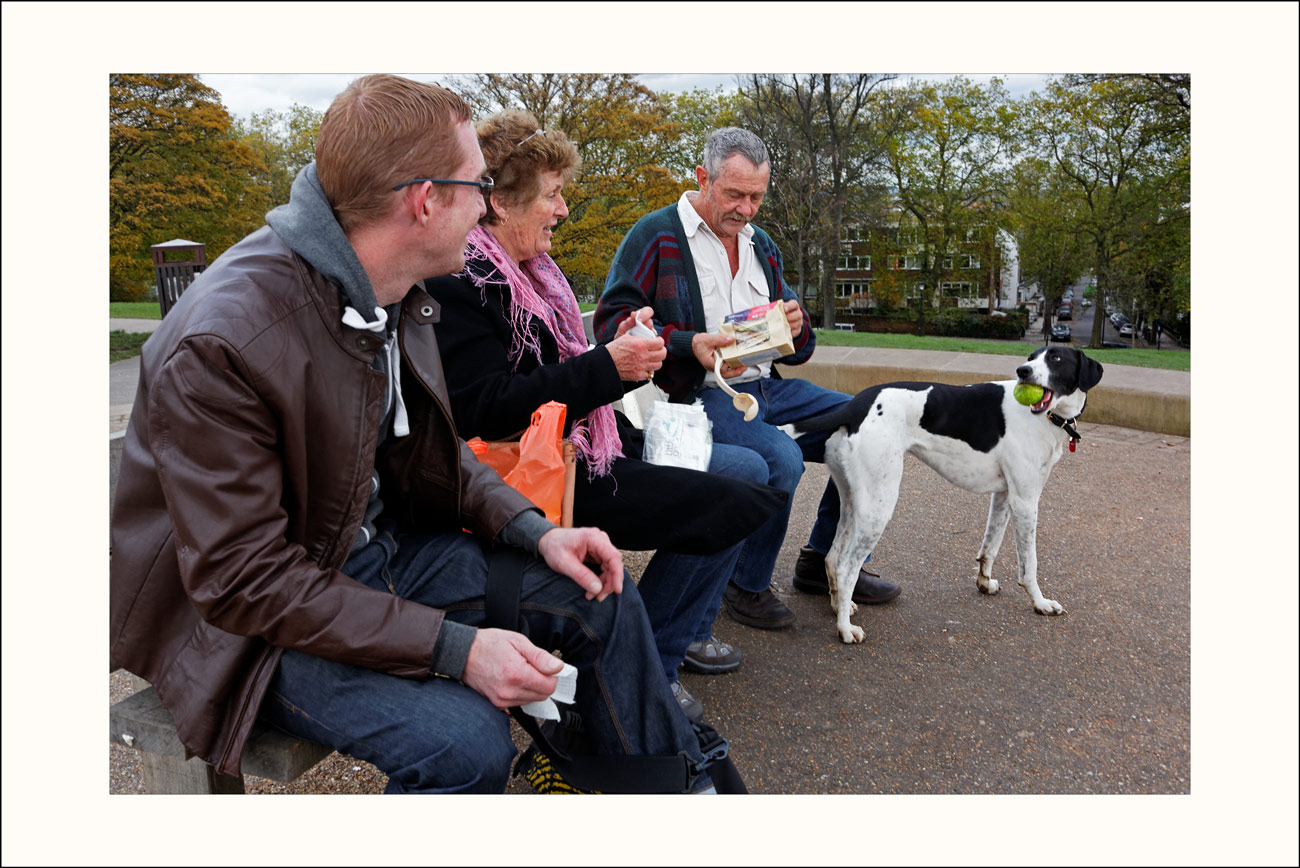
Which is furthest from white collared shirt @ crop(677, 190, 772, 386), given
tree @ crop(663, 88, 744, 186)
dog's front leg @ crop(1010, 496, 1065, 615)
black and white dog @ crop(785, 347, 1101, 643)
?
tree @ crop(663, 88, 744, 186)

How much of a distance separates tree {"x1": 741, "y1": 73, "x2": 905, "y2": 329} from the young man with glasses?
71.3ft

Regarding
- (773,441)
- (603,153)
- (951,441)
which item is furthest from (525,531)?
(603,153)

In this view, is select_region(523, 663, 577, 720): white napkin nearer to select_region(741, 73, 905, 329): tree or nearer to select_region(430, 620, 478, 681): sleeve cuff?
select_region(430, 620, 478, 681): sleeve cuff

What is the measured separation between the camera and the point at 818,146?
25.4 metres

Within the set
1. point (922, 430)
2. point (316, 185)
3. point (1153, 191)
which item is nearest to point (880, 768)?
point (922, 430)

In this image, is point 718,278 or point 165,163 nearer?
point 718,278

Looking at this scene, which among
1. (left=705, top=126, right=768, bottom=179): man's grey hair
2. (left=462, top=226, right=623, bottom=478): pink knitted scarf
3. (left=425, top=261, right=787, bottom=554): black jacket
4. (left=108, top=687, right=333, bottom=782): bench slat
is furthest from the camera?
(left=705, top=126, right=768, bottom=179): man's grey hair

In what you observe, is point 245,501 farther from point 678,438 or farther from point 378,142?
point 678,438

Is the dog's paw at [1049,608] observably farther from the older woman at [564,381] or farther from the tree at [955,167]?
the tree at [955,167]

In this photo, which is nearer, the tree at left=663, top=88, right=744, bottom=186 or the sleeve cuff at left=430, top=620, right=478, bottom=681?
the sleeve cuff at left=430, top=620, right=478, bottom=681

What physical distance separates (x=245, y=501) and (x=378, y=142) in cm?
75

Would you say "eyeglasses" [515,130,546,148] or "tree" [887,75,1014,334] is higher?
"tree" [887,75,1014,334]

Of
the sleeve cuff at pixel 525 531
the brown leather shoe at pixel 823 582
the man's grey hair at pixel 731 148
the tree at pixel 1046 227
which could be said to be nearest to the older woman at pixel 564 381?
the sleeve cuff at pixel 525 531

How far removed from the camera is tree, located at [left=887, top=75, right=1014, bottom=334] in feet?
110
